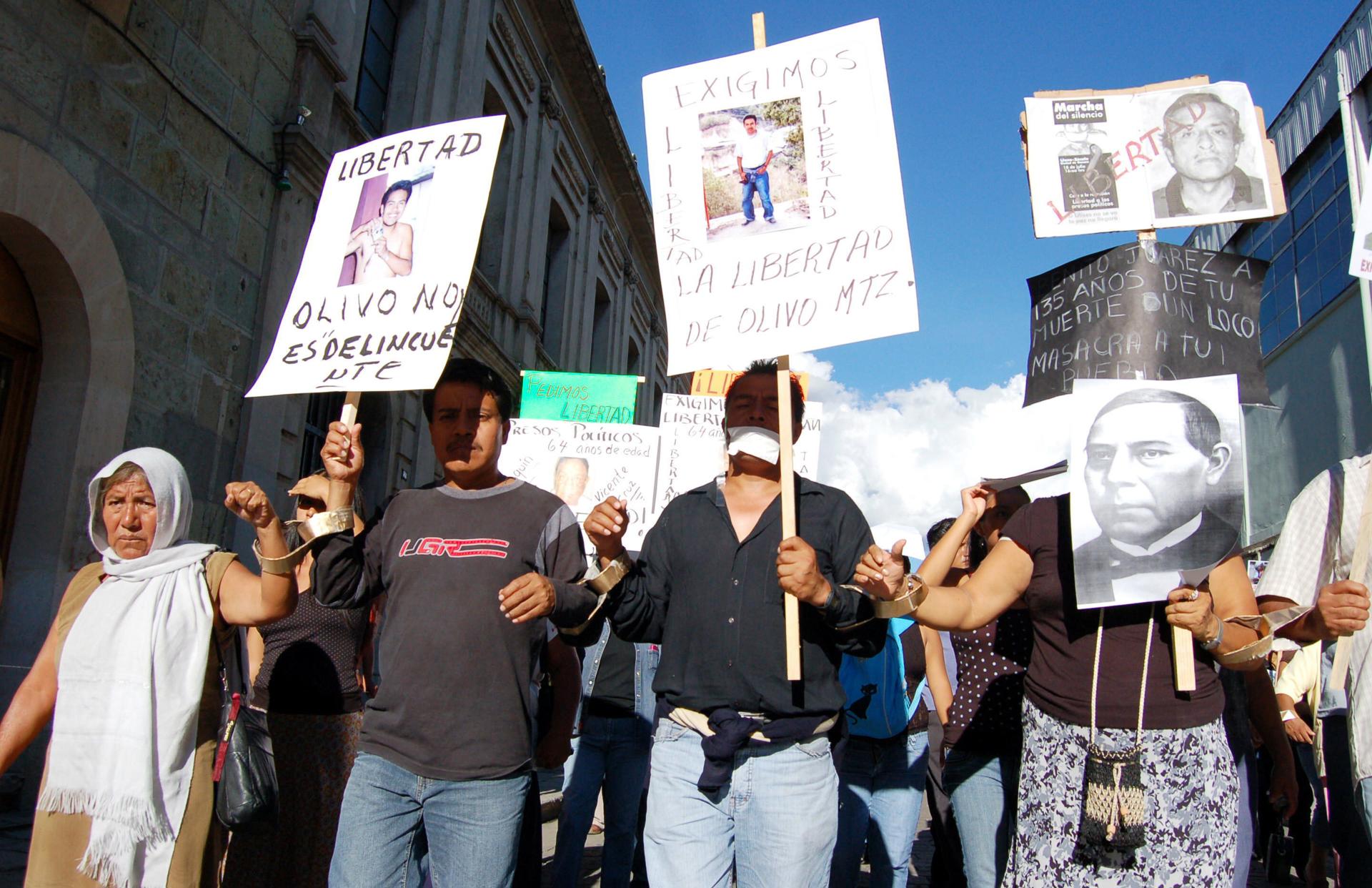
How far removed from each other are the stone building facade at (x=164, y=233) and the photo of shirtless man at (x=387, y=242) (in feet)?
10.6

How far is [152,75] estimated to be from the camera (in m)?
6.51

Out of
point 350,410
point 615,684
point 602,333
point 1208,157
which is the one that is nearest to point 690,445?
point 615,684

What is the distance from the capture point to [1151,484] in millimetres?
2742

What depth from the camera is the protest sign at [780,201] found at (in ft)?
9.70

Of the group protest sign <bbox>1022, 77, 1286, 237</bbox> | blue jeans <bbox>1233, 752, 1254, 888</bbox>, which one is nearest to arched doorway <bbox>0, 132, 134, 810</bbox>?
protest sign <bbox>1022, 77, 1286, 237</bbox>

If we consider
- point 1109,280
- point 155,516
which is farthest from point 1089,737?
point 155,516

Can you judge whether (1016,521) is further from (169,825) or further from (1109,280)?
(169,825)

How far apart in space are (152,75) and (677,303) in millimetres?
5154

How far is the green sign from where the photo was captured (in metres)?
8.92

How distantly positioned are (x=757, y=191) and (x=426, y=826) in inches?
80.4

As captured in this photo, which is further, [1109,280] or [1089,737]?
[1109,280]

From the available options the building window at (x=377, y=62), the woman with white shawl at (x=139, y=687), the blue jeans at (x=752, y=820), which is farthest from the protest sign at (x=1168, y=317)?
the building window at (x=377, y=62)

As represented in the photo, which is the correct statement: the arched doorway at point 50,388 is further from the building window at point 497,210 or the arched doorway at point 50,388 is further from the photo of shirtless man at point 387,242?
the building window at point 497,210

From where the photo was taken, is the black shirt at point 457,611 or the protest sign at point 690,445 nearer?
the black shirt at point 457,611
